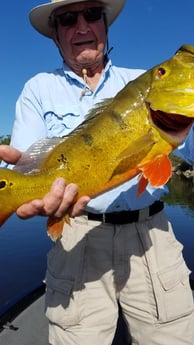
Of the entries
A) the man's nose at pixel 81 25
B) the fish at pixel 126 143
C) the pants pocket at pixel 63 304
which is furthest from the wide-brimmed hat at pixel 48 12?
the pants pocket at pixel 63 304

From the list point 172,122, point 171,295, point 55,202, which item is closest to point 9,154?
point 55,202

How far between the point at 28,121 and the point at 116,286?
6.19 ft

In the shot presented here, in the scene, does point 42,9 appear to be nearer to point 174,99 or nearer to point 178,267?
point 174,99

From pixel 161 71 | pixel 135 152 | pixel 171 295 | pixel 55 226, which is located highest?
pixel 161 71

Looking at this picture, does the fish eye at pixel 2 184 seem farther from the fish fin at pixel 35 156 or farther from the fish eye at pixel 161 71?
the fish eye at pixel 161 71

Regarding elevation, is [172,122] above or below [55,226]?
above

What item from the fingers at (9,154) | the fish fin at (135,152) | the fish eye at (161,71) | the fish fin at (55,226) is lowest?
the fish fin at (55,226)

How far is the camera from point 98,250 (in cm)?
413

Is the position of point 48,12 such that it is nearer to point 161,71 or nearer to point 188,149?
point 161,71

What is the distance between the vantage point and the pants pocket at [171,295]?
4.06 meters

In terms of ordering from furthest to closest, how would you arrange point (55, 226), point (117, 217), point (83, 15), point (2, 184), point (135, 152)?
point (83, 15)
point (117, 217)
point (55, 226)
point (2, 184)
point (135, 152)

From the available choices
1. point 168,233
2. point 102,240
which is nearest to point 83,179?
point 102,240

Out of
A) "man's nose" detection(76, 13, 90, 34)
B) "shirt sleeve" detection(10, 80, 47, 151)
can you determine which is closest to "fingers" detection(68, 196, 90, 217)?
"shirt sleeve" detection(10, 80, 47, 151)

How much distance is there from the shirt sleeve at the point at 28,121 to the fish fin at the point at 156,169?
1.38 meters
